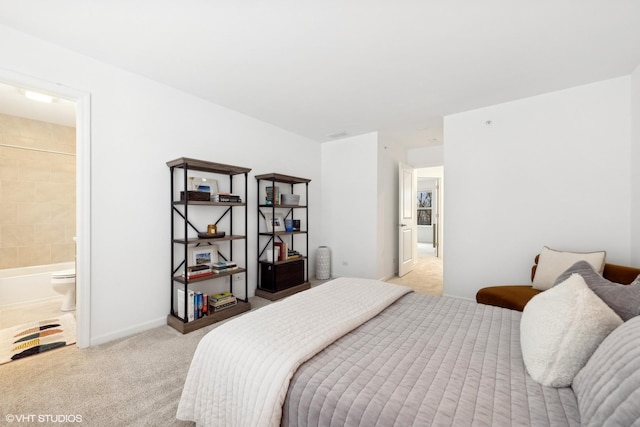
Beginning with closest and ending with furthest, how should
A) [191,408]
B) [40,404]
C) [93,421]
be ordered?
[191,408], [93,421], [40,404]

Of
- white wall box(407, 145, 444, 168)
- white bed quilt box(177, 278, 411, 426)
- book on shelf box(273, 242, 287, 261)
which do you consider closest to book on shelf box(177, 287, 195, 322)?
book on shelf box(273, 242, 287, 261)

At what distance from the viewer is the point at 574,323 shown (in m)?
0.98

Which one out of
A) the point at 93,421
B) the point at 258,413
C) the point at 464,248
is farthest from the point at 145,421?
the point at 464,248

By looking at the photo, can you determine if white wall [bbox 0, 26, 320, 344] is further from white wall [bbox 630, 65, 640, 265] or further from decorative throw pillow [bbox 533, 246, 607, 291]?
white wall [bbox 630, 65, 640, 265]

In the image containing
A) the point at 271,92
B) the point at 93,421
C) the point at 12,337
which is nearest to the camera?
the point at 93,421

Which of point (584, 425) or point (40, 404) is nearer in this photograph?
point (584, 425)

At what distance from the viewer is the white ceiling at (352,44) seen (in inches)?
71.6

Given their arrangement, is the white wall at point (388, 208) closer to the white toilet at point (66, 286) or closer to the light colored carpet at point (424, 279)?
the light colored carpet at point (424, 279)

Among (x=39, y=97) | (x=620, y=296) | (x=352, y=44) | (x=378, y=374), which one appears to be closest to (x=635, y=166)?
(x=620, y=296)

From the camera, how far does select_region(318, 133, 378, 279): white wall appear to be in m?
4.48

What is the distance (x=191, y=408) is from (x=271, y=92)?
9.52 ft

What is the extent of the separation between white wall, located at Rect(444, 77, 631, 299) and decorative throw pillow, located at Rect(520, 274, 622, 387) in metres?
2.57

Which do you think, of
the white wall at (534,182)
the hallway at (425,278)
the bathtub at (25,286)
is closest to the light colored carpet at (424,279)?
the hallway at (425,278)

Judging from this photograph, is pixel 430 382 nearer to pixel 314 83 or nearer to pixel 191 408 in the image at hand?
pixel 191 408
